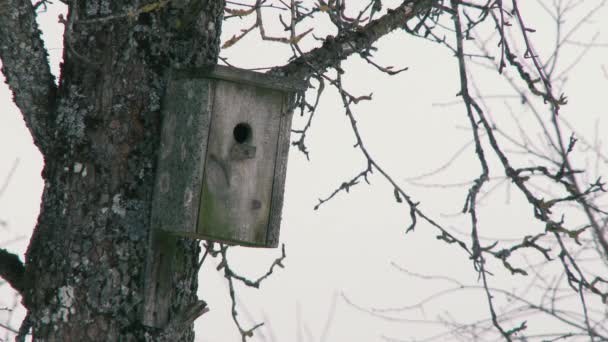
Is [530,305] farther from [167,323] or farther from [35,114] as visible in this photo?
[35,114]

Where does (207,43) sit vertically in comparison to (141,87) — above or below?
above

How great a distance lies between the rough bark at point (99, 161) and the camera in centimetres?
259

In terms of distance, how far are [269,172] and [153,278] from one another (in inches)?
20.9

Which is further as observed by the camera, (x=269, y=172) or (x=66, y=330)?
(x=269, y=172)

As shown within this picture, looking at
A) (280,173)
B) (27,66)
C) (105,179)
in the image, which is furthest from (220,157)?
(27,66)

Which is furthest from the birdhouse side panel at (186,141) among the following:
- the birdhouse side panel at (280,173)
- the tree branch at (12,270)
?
the tree branch at (12,270)

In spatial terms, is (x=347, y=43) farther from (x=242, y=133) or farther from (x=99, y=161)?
(x=99, y=161)

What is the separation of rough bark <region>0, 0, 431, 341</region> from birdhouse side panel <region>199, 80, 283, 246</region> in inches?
6.8

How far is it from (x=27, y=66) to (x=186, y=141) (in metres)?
0.56

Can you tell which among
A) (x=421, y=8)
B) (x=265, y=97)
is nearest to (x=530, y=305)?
(x=421, y=8)

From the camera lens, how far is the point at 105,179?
265 centimetres

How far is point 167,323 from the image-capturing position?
2.72 metres

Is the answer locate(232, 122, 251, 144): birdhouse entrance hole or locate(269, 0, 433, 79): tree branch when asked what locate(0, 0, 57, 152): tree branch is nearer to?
locate(232, 122, 251, 144): birdhouse entrance hole

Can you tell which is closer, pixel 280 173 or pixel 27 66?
pixel 27 66
